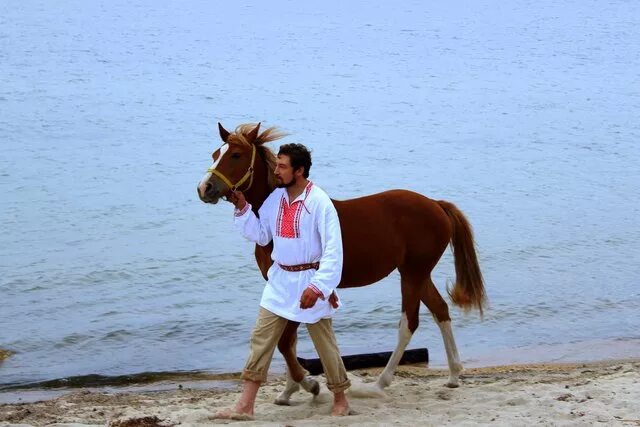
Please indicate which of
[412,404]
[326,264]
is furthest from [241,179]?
[412,404]

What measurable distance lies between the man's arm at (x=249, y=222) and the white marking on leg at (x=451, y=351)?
5.80 ft

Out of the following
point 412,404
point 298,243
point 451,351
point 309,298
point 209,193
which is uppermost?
point 209,193

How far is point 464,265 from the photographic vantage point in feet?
25.8

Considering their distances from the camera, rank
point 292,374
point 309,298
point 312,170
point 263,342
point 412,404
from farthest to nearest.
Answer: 1. point 312,170
2. point 412,404
3. point 292,374
4. point 263,342
5. point 309,298

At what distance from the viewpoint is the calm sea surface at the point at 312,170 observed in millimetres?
11195

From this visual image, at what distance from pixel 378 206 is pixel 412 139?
1617 cm

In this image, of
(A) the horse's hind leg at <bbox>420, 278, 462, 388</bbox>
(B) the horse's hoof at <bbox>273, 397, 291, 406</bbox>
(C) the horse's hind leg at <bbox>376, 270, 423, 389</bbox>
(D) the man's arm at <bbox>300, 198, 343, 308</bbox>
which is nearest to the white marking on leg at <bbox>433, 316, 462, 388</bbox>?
(A) the horse's hind leg at <bbox>420, 278, 462, 388</bbox>

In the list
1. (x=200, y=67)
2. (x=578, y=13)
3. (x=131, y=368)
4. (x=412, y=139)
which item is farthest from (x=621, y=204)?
(x=578, y=13)

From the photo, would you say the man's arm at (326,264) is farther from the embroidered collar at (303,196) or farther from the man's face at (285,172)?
the man's face at (285,172)

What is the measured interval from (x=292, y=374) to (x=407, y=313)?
0.92 metres

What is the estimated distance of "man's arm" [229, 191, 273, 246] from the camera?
6.34 meters

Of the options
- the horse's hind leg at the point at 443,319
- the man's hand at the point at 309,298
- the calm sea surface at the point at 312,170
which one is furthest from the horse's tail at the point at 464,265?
the calm sea surface at the point at 312,170

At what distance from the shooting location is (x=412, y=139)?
2308cm

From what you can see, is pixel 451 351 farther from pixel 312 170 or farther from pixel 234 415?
pixel 312 170
